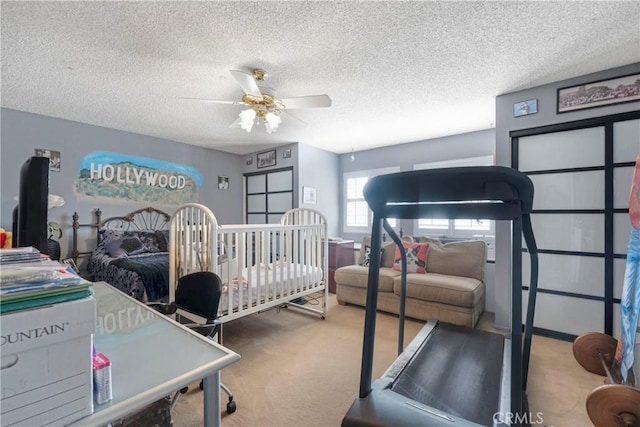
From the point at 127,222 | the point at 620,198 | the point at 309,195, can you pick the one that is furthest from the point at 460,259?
the point at 127,222

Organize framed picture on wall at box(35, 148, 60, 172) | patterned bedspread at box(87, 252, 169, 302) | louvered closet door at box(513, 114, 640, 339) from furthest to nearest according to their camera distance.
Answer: framed picture on wall at box(35, 148, 60, 172) → patterned bedspread at box(87, 252, 169, 302) → louvered closet door at box(513, 114, 640, 339)

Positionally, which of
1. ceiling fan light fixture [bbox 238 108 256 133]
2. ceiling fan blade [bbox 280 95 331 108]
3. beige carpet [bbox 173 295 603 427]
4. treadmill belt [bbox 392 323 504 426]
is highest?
ceiling fan blade [bbox 280 95 331 108]

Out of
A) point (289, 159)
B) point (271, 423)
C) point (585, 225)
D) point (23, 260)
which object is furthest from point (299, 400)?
point (289, 159)

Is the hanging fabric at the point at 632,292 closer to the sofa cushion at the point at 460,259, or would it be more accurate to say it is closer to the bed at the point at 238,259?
the sofa cushion at the point at 460,259

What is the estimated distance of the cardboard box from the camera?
54 centimetres

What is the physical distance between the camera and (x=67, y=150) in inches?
141

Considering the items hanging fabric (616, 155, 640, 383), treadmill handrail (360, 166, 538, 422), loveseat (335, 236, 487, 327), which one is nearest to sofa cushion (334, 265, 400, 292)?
loveseat (335, 236, 487, 327)

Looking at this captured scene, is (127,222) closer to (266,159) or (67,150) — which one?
(67,150)

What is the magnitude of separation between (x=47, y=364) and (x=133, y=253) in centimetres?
349

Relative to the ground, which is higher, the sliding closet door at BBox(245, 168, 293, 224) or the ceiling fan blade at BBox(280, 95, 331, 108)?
the ceiling fan blade at BBox(280, 95, 331, 108)

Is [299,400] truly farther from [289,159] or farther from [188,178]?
[188,178]

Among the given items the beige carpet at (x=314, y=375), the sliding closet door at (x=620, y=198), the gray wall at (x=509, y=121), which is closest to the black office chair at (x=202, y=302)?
the beige carpet at (x=314, y=375)

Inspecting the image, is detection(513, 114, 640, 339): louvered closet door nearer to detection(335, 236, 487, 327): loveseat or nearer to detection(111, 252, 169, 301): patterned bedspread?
detection(335, 236, 487, 327): loveseat

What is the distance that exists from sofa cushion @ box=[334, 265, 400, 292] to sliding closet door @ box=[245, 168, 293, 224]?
1670 mm
